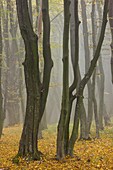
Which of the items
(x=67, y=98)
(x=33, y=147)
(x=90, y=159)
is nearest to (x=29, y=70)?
(x=67, y=98)

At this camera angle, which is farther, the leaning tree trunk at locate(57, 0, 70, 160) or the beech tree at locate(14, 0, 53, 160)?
the beech tree at locate(14, 0, 53, 160)

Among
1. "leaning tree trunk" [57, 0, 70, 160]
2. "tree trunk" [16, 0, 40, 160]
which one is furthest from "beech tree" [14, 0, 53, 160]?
"leaning tree trunk" [57, 0, 70, 160]

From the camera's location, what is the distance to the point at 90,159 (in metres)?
8.99

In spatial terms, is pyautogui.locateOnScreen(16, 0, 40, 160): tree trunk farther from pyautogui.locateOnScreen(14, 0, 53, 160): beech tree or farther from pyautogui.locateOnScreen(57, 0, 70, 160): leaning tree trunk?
pyautogui.locateOnScreen(57, 0, 70, 160): leaning tree trunk

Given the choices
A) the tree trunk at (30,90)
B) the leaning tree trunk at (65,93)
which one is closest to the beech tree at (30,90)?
the tree trunk at (30,90)

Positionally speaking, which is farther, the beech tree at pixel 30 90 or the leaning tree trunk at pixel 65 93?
the beech tree at pixel 30 90

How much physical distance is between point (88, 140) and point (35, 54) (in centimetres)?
631

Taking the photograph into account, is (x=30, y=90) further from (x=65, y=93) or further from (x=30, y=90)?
(x=65, y=93)

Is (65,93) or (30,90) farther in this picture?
(30,90)

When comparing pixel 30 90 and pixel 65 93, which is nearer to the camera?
pixel 65 93

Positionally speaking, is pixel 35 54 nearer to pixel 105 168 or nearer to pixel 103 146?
pixel 105 168

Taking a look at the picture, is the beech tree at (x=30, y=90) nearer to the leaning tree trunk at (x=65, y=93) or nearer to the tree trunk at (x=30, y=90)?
the tree trunk at (x=30, y=90)

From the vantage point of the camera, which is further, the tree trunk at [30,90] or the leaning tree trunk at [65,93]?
the tree trunk at [30,90]

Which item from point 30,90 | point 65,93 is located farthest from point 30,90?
point 65,93
